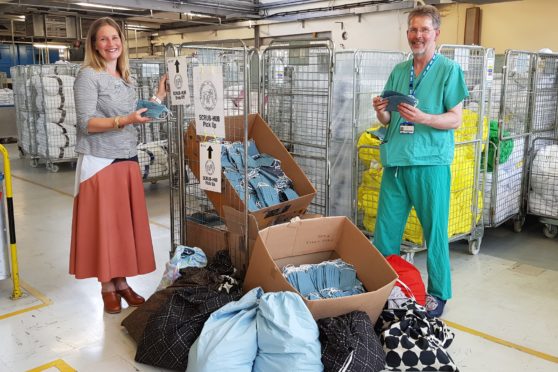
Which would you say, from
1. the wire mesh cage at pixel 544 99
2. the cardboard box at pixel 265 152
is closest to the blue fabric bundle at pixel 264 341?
the cardboard box at pixel 265 152

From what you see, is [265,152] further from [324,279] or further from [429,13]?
[429,13]

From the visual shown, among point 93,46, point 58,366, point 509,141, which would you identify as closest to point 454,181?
point 509,141

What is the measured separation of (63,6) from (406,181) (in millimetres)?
10110

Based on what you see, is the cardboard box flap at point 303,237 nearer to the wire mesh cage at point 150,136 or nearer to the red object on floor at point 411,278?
the red object on floor at point 411,278

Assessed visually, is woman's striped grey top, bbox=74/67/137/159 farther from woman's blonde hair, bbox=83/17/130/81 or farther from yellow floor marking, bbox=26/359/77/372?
yellow floor marking, bbox=26/359/77/372

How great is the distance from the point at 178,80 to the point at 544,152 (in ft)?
12.0

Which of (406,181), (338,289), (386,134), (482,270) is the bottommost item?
(482,270)

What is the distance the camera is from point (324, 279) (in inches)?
117

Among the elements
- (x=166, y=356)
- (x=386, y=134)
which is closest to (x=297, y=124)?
(x=386, y=134)

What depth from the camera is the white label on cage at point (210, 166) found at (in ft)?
10.2

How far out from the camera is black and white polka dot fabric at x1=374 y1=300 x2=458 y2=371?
2480mm

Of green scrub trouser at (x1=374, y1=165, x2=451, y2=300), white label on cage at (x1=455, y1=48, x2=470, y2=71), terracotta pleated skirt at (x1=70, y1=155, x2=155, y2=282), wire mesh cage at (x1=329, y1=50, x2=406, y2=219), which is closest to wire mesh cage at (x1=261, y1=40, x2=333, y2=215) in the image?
wire mesh cage at (x1=329, y1=50, x2=406, y2=219)

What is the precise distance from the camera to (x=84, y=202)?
10.3 feet

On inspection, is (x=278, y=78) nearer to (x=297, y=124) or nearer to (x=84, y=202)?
(x=297, y=124)
